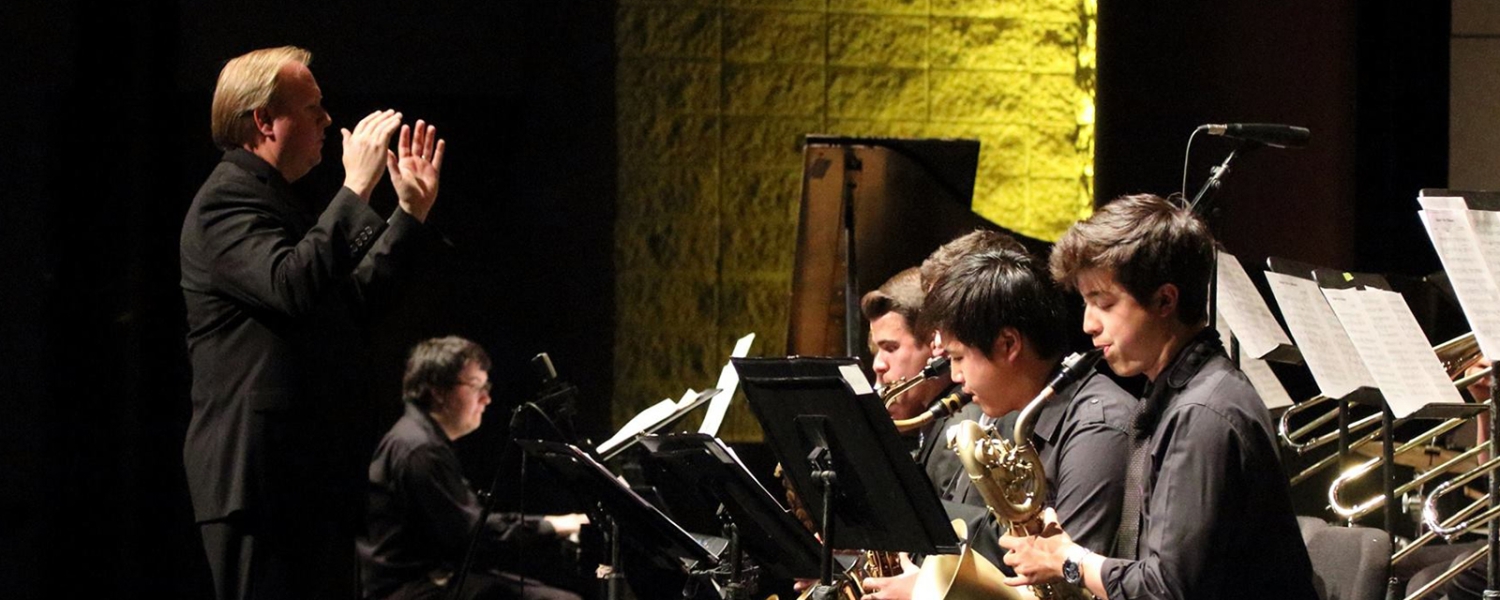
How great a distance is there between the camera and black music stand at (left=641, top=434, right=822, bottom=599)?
10.3ft

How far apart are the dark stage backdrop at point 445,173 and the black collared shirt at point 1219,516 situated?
3.26 metres

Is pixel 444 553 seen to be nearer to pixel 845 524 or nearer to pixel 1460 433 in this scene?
pixel 845 524

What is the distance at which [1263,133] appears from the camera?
11.9 ft

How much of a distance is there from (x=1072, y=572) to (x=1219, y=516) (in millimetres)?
251

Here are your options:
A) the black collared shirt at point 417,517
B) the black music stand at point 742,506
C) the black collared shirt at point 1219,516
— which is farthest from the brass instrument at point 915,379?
the black collared shirt at point 417,517

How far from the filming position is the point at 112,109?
586cm

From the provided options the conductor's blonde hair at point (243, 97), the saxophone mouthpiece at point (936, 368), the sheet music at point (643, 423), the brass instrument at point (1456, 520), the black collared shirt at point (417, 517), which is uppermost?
the conductor's blonde hair at point (243, 97)

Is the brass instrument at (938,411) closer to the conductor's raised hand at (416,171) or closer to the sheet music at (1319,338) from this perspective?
the sheet music at (1319,338)

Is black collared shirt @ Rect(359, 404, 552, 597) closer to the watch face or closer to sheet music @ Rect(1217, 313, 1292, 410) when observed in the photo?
sheet music @ Rect(1217, 313, 1292, 410)

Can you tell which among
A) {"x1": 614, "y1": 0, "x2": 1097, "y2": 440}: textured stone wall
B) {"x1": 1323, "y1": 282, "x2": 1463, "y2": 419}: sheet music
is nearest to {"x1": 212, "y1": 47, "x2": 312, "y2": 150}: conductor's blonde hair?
{"x1": 1323, "y1": 282, "x2": 1463, "y2": 419}: sheet music

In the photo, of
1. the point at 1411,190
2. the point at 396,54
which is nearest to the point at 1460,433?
the point at 1411,190

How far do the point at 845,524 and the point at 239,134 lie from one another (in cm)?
149

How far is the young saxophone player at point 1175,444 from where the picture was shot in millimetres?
2348

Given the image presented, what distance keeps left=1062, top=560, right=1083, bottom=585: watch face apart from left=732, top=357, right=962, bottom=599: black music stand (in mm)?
261
